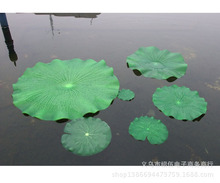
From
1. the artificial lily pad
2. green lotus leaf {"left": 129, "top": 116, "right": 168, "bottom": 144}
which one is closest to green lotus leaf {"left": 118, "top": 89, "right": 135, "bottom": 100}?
green lotus leaf {"left": 129, "top": 116, "right": 168, "bottom": 144}

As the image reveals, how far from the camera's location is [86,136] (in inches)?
91.7

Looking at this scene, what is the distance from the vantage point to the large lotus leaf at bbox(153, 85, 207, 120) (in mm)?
2654

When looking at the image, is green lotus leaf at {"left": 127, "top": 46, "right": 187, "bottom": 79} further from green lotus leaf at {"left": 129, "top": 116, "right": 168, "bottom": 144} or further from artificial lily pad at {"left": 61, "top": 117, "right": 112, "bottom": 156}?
artificial lily pad at {"left": 61, "top": 117, "right": 112, "bottom": 156}

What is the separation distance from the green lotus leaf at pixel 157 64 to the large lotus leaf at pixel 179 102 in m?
0.45

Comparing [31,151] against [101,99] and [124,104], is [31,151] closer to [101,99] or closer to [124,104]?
[101,99]

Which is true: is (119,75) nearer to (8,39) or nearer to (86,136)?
(86,136)

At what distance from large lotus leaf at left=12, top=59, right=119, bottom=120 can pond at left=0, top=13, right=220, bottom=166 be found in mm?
178

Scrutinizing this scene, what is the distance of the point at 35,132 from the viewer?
250 centimetres

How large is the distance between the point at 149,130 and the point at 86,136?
2.66ft

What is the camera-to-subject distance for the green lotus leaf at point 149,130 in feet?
7.89

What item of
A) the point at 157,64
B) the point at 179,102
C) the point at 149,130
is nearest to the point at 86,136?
the point at 149,130

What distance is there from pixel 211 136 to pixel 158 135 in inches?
29.2

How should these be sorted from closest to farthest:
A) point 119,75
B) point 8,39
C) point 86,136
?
point 86,136
point 119,75
point 8,39

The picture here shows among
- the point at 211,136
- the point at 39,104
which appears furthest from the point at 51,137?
the point at 211,136
